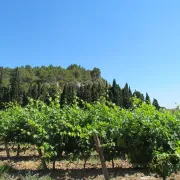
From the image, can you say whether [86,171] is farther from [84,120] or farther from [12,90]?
[12,90]

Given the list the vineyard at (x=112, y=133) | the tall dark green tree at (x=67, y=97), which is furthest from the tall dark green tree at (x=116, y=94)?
the vineyard at (x=112, y=133)

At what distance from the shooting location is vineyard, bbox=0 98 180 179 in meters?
4.82

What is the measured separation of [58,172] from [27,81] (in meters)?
101

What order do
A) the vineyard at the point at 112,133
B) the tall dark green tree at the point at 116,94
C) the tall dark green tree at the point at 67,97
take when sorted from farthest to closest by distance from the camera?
the tall dark green tree at the point at 116,94
the tall dark green tree at the point at 67,97
the vineyard at the point at 112,133

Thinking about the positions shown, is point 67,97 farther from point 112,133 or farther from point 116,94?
point 112,133

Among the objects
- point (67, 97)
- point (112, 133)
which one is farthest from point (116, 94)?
point (112, 133)

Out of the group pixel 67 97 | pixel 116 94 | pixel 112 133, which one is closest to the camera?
pixel 112 133

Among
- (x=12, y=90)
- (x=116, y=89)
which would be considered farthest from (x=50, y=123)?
(x=12, y=90)

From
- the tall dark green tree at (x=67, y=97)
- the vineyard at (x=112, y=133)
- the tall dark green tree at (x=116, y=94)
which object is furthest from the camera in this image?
the tall dark green tree at (x=116, y=94)

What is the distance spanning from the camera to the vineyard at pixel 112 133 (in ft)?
15.8

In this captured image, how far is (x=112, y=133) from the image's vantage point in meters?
6.11

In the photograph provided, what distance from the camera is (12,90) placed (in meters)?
A: 60.2

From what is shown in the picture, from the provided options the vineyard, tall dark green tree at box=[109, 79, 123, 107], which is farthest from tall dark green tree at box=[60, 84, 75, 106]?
tall dark green tree at box=[109, 79, 123, 107]

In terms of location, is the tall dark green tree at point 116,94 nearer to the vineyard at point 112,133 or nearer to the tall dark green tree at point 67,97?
the tall dark green tree at point 67,97
